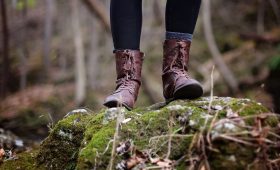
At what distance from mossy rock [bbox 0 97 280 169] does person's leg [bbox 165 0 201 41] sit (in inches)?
16.0

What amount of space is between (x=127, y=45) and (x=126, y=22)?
0.12 metres

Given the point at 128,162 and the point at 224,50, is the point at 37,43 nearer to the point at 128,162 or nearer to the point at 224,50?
the point at 224,50

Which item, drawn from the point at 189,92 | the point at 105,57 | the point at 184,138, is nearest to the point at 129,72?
the point at 189,92

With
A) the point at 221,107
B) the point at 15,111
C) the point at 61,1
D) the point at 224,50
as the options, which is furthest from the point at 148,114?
the point at 61,1

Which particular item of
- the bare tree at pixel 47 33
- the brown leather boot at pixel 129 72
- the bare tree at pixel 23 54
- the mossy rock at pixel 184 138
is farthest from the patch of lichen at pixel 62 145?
the bare tree at pixel 47 33

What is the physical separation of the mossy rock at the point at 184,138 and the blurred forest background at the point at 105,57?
199 inches

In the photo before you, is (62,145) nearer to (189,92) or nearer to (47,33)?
(189,92)

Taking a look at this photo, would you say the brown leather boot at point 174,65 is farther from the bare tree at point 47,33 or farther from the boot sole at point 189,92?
the bare tree at point 47,33

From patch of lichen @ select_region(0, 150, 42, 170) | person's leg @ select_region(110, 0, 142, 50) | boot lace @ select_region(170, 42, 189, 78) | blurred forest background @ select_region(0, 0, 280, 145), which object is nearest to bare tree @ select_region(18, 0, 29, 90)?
blurred forest background @ select_region(0, 0, 280, 145)

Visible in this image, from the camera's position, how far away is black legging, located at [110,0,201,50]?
234 centimetres

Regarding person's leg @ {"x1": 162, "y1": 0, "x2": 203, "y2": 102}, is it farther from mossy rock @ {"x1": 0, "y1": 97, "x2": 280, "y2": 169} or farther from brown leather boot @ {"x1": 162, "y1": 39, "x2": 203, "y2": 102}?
mossy rock @ {"x1": 0, "y1": 97, "x2": 280, "y2": 169}

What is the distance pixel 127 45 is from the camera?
2379 mm

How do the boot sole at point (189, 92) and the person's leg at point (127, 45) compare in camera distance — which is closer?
the boot sole at point (189, 92)

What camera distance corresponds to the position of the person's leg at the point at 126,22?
2338 mm
